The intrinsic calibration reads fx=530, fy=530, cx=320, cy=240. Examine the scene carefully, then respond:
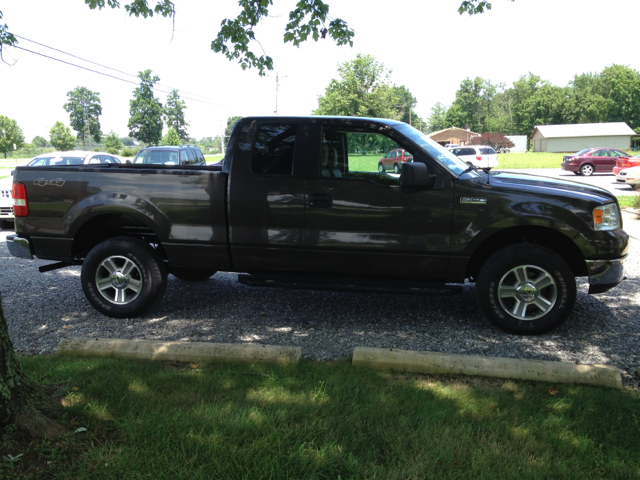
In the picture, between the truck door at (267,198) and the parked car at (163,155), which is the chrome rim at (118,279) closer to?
the truck door at (267,198)

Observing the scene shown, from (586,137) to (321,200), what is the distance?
298 ft

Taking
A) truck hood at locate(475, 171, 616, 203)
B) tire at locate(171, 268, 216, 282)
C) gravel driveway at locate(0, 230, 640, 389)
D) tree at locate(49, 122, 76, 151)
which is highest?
tree at locate(49, 122, 76, 151)

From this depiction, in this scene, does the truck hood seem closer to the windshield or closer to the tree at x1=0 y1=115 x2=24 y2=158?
the windshield

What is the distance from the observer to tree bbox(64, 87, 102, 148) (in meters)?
127

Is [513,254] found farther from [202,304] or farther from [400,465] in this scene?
[202,304]

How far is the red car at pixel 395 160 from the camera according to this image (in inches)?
201

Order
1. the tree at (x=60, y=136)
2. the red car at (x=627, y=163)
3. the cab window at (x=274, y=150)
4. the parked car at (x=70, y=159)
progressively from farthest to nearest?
1. the tree at (x=60, y=136)
2. the red car at (x=627, y=163)
3. the parked car at (x=70, y=159)
4. the cab window at (x=274, y=150)

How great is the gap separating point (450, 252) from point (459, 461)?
98.6 inches

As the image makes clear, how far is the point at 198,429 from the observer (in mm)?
3033

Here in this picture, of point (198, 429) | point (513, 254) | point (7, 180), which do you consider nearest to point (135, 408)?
point (198, 429)

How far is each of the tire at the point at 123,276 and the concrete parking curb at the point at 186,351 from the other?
122 centimetres

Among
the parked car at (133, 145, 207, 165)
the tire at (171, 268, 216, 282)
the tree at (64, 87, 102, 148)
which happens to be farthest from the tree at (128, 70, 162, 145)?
the tire at (171, 268, 216, 282)

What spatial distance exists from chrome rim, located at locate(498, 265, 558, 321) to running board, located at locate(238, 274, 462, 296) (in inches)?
17.2

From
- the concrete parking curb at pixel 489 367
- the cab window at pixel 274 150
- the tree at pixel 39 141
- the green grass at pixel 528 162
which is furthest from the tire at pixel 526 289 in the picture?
the tree at pixel 39 141
